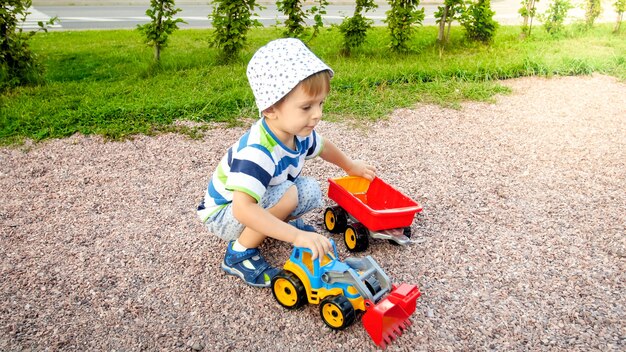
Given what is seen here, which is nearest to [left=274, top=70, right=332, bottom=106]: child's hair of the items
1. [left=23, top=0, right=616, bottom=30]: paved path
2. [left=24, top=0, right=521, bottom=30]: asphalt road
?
[left=23, top=0, right=616, bottom=30]: paved path

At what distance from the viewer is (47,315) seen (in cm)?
271

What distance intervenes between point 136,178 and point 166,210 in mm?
626

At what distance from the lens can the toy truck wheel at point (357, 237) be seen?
127 inches

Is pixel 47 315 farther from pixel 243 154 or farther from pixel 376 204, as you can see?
pixel 376 204

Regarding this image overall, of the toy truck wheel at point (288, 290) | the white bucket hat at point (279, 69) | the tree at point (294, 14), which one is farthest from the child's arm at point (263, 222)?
the tree at point (294, 14)

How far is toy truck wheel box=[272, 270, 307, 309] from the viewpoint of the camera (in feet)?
8.72

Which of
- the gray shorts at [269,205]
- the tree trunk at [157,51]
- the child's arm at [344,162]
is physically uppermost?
the tree trunk at [157,51]

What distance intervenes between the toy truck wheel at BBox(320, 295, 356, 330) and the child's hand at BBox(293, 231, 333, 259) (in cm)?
26

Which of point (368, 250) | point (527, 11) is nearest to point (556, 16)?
point (527, 11)

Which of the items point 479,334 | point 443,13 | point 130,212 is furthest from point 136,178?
point 443,13

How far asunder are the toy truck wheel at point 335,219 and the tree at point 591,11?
8.03 metres

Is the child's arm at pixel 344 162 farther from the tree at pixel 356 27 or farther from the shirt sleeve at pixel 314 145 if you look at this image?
the tree at pixel 356 27

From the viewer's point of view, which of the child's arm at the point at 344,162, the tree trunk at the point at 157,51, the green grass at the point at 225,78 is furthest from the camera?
the tree trunk at the point at 157,51

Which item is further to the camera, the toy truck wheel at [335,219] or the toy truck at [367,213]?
the toy truck wheel at [335,219]
